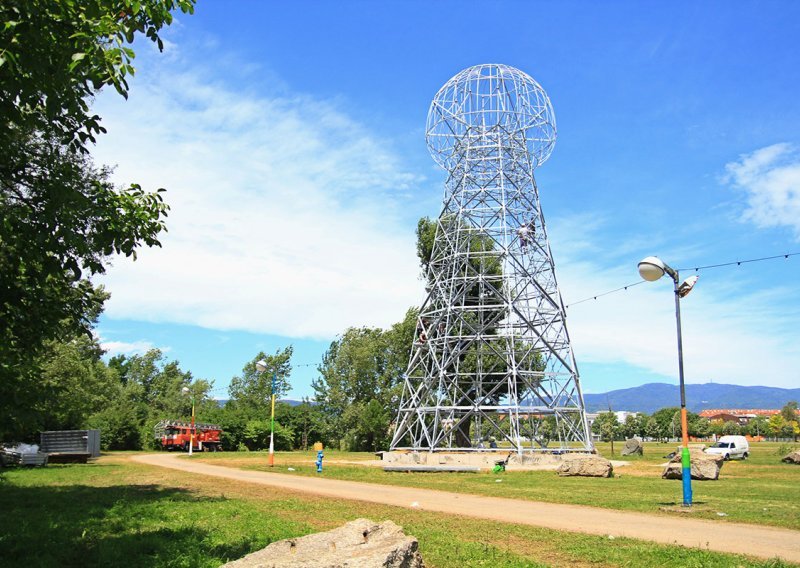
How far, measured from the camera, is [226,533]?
395 inches

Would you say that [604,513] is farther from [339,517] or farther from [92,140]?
[92,140]

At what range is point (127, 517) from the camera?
39.6 ft

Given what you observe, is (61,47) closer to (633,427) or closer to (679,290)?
(679,290)

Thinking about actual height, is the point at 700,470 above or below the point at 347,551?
below

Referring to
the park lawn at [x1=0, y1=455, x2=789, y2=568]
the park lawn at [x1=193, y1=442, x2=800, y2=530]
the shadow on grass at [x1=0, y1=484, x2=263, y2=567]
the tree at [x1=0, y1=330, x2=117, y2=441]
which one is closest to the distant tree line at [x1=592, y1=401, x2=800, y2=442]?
the tree at [x1=0, y1=330, x2=117, y2=441]

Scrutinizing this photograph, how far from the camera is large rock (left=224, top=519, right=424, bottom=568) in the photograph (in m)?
4.97

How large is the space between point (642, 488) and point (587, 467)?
4.66 metres

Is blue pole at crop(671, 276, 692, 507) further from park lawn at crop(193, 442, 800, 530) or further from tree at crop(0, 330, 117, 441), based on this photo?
tree at crop(0, 330, 117, 441)

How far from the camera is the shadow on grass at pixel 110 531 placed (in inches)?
332

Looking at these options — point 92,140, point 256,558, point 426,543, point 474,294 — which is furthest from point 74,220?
point 474,294

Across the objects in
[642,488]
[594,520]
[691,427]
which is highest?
[594,520]

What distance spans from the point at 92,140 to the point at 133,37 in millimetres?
1607

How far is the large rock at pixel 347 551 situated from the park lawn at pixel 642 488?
8481 millimetres

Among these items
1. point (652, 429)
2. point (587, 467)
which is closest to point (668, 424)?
point (652, 429)
